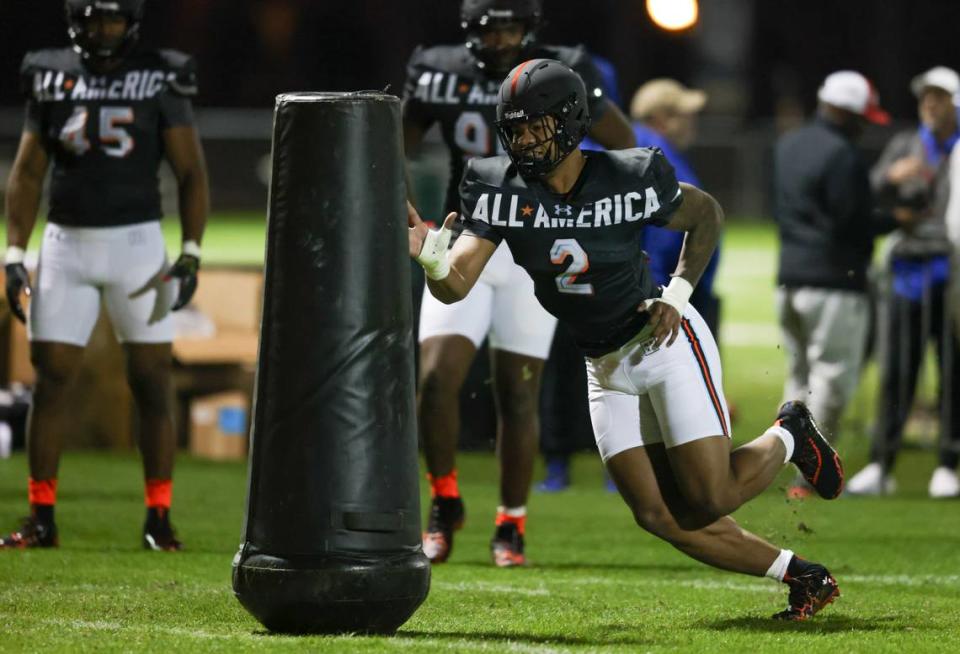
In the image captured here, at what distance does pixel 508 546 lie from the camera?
683cm

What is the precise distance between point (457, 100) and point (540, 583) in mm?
1838

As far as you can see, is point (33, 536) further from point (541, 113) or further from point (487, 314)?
point (541, 113)

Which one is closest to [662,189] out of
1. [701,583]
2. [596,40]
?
[701,583]

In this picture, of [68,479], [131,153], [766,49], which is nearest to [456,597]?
[131,153]

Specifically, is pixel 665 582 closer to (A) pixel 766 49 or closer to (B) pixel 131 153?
(B) pixel 131 153

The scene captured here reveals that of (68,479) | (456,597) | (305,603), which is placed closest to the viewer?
(305,603)

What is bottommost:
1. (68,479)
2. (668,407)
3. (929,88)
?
(68,479)

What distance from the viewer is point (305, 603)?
15.9 ft

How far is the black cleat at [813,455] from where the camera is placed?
5.75 metres

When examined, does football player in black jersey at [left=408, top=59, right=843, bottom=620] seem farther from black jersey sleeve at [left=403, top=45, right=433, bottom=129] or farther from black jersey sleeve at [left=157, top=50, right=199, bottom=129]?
black jersey sleeve at [left=157, top=50, right=199, bottom=129]

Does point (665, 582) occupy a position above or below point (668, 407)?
below

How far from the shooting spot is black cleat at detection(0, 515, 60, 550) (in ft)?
22.6

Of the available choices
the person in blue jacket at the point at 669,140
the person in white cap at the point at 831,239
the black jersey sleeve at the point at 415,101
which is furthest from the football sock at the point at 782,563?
the person in blue jacket at the point at 669,140

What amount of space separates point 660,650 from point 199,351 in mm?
6320
